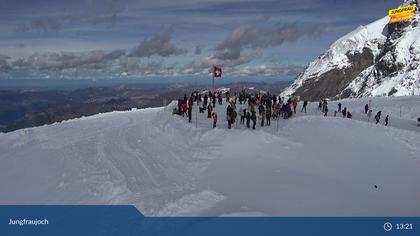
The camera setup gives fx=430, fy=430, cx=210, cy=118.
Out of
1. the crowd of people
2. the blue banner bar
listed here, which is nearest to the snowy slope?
the blue banner bar

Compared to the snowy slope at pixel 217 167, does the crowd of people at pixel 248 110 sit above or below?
above

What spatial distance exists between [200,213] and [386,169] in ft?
46.8

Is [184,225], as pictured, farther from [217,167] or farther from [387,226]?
[217,167]

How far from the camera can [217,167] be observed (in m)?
24.3

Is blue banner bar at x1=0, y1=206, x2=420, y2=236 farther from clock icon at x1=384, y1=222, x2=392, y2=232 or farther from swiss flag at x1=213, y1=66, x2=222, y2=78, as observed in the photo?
swiss flag at x1=213, y1=66, x2=222, y2=78

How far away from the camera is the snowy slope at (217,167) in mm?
18828

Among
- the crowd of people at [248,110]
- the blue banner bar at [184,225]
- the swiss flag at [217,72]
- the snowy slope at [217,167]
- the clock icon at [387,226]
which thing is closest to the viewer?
the blue banner bar at [184,225]

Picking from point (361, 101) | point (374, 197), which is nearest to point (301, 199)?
point (374, 197)

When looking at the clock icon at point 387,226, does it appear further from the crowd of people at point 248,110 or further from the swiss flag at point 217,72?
the swiss flag at point 217,72

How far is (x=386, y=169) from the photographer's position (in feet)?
85.3

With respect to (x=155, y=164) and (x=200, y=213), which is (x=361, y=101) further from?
(x=200, y=213)

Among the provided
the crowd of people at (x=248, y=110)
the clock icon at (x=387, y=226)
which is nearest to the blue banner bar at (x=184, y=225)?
the clock icon at (x=387, y=226)

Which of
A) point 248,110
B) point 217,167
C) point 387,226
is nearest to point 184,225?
point 387,226

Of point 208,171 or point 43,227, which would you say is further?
point 208,171
